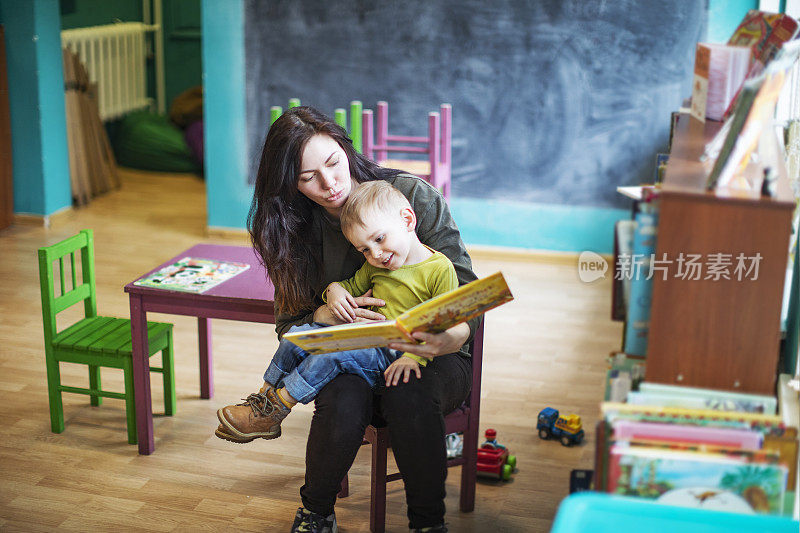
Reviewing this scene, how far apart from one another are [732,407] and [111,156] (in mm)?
5132

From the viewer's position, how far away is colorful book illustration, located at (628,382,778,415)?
1411 millimetres

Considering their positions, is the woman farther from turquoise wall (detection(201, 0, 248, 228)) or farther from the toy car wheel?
turquoise wall (detection(201, 0, 248, 228))

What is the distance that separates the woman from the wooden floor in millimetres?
320

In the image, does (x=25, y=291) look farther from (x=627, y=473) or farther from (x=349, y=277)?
(x=627, y=473)

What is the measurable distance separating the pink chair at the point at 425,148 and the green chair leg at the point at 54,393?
1902mm

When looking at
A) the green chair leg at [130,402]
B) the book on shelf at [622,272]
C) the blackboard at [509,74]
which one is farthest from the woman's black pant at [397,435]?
the blackboard at [509,74]

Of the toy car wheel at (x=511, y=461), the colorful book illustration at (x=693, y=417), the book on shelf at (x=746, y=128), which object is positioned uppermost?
the book on shelf at (x=746, y=128)

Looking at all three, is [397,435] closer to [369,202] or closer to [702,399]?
[369,202]

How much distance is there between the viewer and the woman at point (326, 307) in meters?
2.05

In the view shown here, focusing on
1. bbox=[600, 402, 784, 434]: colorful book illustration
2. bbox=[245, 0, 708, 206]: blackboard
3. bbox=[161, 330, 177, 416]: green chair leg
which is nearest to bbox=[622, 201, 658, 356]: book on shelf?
bbox=[600, 402, 784, 434]: colorful book illustration

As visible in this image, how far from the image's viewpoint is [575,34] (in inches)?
173

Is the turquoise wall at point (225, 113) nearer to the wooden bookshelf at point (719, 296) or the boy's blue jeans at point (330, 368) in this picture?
the boy's blue jeans at point (330, 368)

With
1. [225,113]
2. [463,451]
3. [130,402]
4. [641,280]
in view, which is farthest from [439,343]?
[225,113]

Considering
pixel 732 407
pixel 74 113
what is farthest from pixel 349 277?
pixel 74 113
